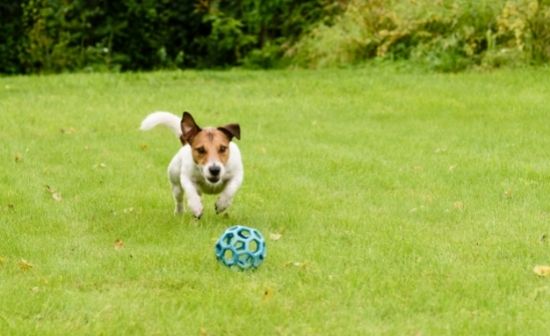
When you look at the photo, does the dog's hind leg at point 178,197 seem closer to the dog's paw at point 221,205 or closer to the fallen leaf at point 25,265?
the dog's paw at point 221,205

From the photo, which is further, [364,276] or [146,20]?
[146,20]

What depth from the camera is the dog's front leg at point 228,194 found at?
8.41 m

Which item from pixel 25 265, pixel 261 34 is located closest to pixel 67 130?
pixel 25 265

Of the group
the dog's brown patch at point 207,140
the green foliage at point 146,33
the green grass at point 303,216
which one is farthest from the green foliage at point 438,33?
the dog's brown patch at point 207,140

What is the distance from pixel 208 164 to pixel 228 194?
1.24 ft

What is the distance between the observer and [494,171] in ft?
35.7

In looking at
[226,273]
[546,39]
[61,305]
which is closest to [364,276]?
[226,273]

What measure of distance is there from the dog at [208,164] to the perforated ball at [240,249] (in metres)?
1.11

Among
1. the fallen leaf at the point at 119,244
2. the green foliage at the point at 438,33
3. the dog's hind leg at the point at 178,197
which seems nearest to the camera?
the fallen leaf at the point at 119,244

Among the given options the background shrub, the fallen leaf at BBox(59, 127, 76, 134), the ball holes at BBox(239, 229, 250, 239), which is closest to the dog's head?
the ball holes at BBox(239, 229, 250, 239)

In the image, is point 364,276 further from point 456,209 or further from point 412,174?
point 412,174

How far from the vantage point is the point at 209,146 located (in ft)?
27.0

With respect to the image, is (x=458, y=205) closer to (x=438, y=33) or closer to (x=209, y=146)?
(x=209, y=146)

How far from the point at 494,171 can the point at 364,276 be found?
4390mm
